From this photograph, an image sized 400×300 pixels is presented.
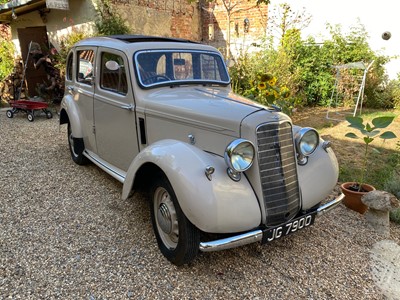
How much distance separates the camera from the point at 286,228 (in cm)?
231

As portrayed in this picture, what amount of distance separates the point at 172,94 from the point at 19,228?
197 centimetres

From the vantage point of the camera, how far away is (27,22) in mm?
10398

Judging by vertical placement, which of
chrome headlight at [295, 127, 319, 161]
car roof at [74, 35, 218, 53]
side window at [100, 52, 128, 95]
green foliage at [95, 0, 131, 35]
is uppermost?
green foliage at [95, 0, 131, 35]

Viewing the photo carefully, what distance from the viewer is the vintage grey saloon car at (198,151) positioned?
2.17m

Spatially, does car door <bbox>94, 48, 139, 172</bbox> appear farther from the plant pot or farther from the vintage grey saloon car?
the plant pot

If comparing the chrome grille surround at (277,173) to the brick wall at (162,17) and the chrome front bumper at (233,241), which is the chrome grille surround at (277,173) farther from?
the brick wall at (162,17)

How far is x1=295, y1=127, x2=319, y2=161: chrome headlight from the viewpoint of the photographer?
8.54 feet

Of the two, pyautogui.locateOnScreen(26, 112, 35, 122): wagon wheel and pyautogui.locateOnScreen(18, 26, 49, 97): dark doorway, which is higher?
pyautogui.locateOnScreen(18, 26, 49, 97): dark doorway

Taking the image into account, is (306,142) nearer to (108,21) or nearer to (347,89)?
(108,21)

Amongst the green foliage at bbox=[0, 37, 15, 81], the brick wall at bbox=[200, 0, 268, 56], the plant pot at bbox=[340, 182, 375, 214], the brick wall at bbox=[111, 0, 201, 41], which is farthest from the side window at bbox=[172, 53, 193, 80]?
the green foliage at bbox=[0, 37, 15, 81]

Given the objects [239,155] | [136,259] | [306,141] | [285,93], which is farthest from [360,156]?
[136,259]

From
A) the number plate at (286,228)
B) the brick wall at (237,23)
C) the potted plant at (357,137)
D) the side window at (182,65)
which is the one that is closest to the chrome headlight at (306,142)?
the number plate at (286,228)

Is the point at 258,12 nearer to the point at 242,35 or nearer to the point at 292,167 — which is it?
the point at 242,35

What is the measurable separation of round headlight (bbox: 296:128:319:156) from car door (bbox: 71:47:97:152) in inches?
100
